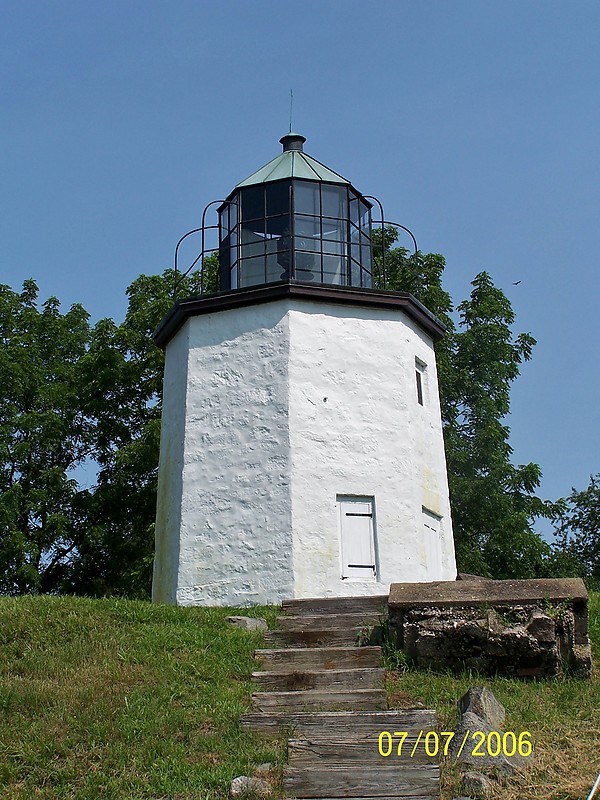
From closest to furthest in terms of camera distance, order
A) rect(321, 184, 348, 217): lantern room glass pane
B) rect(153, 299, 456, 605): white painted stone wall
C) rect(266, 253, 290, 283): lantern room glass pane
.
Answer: rect(153, 299, 456, 605): white painted stone wall, rect(266, 253, 290, 283): lantern room glass pane, rect(321, 184, 348, 217): lantern room glass pane

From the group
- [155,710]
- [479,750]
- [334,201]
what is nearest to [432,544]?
[334,201]

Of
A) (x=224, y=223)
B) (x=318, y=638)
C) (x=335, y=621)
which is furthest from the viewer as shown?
(x=224, y=223)

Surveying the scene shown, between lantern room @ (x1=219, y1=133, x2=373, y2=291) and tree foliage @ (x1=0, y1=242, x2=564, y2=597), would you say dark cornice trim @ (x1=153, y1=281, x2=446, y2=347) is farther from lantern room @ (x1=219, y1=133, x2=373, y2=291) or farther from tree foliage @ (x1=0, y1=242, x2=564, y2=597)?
tree foliage @ (x1=0, y1=242, x2=564, y2=597)

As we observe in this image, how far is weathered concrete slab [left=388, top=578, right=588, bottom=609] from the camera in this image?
10.2 m

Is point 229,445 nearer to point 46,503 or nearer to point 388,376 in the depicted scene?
point 388,376

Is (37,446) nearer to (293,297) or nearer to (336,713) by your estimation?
(293,297)

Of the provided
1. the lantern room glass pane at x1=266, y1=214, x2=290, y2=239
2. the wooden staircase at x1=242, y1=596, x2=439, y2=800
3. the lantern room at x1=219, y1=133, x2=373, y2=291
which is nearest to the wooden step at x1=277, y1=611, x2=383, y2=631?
the wooden staircase at x1=242, y1=596, x2=439, y2=800

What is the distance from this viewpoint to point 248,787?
7.54 meters

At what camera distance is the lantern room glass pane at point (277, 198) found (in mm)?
17906

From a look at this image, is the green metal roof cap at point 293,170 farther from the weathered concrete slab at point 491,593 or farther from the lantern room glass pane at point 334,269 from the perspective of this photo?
the weathered concrete slab at point 491,593

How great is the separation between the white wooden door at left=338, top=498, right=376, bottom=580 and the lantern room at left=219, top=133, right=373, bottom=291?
4.07 meters

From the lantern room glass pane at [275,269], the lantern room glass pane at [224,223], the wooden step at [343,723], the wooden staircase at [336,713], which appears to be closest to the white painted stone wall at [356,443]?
the lantern room glass pane at [275,269]
